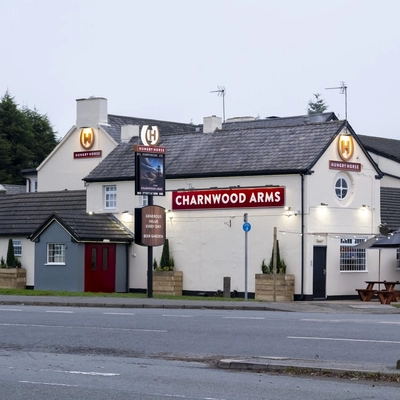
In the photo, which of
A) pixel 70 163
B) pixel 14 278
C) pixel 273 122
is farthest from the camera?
pixel 273 122

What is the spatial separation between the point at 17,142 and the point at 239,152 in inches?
1824

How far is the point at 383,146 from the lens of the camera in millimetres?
63438

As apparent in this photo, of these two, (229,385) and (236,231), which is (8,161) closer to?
(236,231)

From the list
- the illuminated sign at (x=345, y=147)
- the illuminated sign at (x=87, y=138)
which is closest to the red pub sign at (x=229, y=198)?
the illuminated sign at (x=345, y=147)

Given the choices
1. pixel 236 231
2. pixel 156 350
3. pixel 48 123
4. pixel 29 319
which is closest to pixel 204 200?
pixel 236 231

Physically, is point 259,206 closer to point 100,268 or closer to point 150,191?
point 150,191

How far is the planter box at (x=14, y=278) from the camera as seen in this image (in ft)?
151

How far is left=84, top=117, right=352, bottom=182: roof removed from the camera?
40.7 meters

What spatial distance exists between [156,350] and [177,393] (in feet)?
18.5

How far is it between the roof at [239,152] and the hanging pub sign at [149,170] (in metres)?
4.05

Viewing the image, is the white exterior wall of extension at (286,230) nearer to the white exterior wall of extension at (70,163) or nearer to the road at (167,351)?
the white exterior wall of extension at (70,163)

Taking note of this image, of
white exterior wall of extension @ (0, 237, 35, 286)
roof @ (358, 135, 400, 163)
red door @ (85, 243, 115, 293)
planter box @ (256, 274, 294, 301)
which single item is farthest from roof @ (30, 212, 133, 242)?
roof @ (358, 135, 400, 163)

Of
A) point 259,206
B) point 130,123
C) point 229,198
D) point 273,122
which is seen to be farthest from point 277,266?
point 273,122

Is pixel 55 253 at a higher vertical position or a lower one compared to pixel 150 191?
lower
